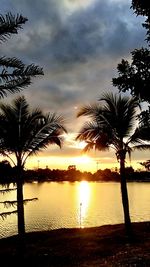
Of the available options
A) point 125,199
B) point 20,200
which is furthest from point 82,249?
point 125,199

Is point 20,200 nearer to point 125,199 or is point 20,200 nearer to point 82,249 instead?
point 82,249

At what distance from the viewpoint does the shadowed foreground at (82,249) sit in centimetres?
1426

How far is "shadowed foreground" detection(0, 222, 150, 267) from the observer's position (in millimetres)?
14258

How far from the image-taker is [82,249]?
16734mm

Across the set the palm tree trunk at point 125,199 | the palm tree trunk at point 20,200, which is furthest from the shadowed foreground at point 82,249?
the palm tree trunk at point 20,200

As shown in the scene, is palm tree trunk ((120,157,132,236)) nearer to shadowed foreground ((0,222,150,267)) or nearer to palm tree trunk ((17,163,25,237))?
shadowed foreground ((0,222,150,267))

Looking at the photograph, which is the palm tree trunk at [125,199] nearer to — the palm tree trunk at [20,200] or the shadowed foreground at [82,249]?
the shadowed foreground at [82,249]

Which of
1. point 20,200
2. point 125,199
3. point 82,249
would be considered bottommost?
point 82,249

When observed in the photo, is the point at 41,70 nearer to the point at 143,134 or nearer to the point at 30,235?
the point at 143,134

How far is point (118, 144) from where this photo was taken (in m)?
20.4

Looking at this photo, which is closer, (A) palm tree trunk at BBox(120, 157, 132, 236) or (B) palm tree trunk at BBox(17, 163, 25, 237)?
(B) palm tree trunk at BBox(17, 163, 25, 237)

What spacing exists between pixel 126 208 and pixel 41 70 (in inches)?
557

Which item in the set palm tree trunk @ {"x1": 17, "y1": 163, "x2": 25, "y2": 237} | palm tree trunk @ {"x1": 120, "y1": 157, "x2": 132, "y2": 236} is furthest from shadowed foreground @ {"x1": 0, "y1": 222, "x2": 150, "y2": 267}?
palm tree trunk @ {"x1": 17, "y1": 163, "x2": 25, "y2": 237}

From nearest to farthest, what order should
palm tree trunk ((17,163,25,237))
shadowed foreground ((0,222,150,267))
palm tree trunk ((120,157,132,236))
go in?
shadowed foreground ((0,222,150,267)) → palm tree trunk ((17,163,25,237)) → palm tree trunk ((120,157,132,236))
